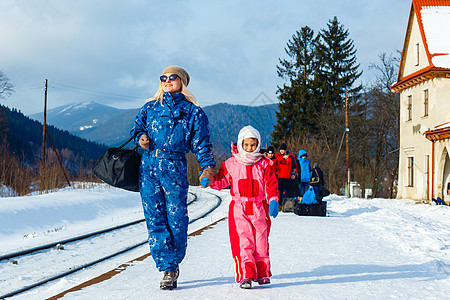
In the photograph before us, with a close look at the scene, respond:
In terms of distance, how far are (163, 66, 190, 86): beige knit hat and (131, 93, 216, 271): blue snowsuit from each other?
1.04 ft

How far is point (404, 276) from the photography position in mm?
5215

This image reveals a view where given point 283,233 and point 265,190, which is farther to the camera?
point 283,233

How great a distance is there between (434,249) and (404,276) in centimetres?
271

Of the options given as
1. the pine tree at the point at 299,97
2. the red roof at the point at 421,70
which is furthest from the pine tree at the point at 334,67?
the red roof at the point at 421,70

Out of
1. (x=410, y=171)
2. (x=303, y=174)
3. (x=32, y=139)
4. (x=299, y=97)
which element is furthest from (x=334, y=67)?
(x=32, y=139)

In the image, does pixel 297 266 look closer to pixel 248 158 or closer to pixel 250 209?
pixel 250 209

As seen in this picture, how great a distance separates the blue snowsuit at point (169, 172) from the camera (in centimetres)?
459

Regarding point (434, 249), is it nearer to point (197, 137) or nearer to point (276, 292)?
point (276, 292)

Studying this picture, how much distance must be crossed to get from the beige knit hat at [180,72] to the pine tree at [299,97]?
152ft

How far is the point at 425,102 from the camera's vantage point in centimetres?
2572

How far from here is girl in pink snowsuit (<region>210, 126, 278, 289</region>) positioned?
4.64 meters

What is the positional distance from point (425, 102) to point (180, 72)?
23.8 metres

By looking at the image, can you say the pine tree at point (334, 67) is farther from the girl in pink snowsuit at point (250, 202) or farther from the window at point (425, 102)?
the girl in pink snowsuit at point (250, 202)

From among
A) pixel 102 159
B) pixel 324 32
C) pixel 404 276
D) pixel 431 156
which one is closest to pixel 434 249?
pixel 404 276
